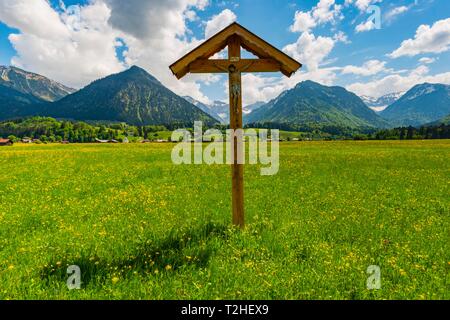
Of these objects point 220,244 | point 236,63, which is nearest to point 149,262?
point 220,244

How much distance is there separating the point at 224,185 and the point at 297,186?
4.56 meters

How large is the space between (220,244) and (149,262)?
2048 millimetres

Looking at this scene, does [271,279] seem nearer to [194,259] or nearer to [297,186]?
[194,259]

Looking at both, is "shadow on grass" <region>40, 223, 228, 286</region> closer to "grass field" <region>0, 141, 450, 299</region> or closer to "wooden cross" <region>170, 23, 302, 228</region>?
"grass field" <region>0, 141, 450, 299</region>

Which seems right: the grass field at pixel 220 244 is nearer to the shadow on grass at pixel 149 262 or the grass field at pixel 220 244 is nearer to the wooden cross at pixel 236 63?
the shadow on grass at pixel 149 262

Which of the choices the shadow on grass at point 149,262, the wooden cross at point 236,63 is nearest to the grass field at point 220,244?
the shadow on grass at point 149,262

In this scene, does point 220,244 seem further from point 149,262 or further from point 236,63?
point 236,63

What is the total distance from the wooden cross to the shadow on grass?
1.96 m

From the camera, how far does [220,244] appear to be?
7867 mm

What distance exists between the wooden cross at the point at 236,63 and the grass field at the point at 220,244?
1983mm

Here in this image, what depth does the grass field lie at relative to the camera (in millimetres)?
5770
